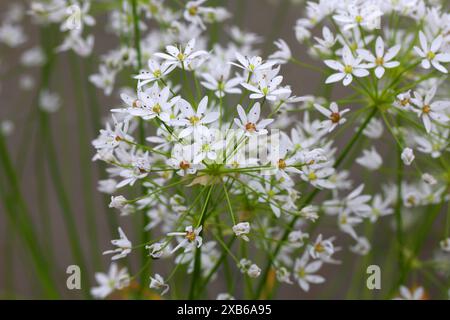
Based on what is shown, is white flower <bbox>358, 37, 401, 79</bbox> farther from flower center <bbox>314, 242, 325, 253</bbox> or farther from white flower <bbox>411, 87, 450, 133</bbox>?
flower center <bbox>314, 242, 325, 253</bbox>

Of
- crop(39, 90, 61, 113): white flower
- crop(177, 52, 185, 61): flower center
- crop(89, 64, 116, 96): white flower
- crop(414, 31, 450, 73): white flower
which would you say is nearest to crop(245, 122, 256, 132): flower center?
crop(177, 52, 185, 61): flower center

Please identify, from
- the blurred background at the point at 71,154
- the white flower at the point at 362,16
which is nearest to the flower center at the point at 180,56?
the white flower at the point at 362,16

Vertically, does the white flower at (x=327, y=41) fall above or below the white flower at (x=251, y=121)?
above

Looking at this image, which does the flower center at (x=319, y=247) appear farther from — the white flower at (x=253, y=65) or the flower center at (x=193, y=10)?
the flower center at (x=193, y=10)

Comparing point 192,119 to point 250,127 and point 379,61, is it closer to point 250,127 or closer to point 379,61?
point 250,127

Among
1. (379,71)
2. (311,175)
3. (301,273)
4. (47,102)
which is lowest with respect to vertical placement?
(301,273)

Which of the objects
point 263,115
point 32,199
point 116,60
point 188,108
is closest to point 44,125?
point 116,60

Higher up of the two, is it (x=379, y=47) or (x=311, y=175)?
(x=379, y=47)

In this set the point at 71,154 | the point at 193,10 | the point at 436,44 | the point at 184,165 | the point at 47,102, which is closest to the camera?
the point at 184,165

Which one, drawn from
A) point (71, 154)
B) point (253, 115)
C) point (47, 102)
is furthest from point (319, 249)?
point (71, 154)
